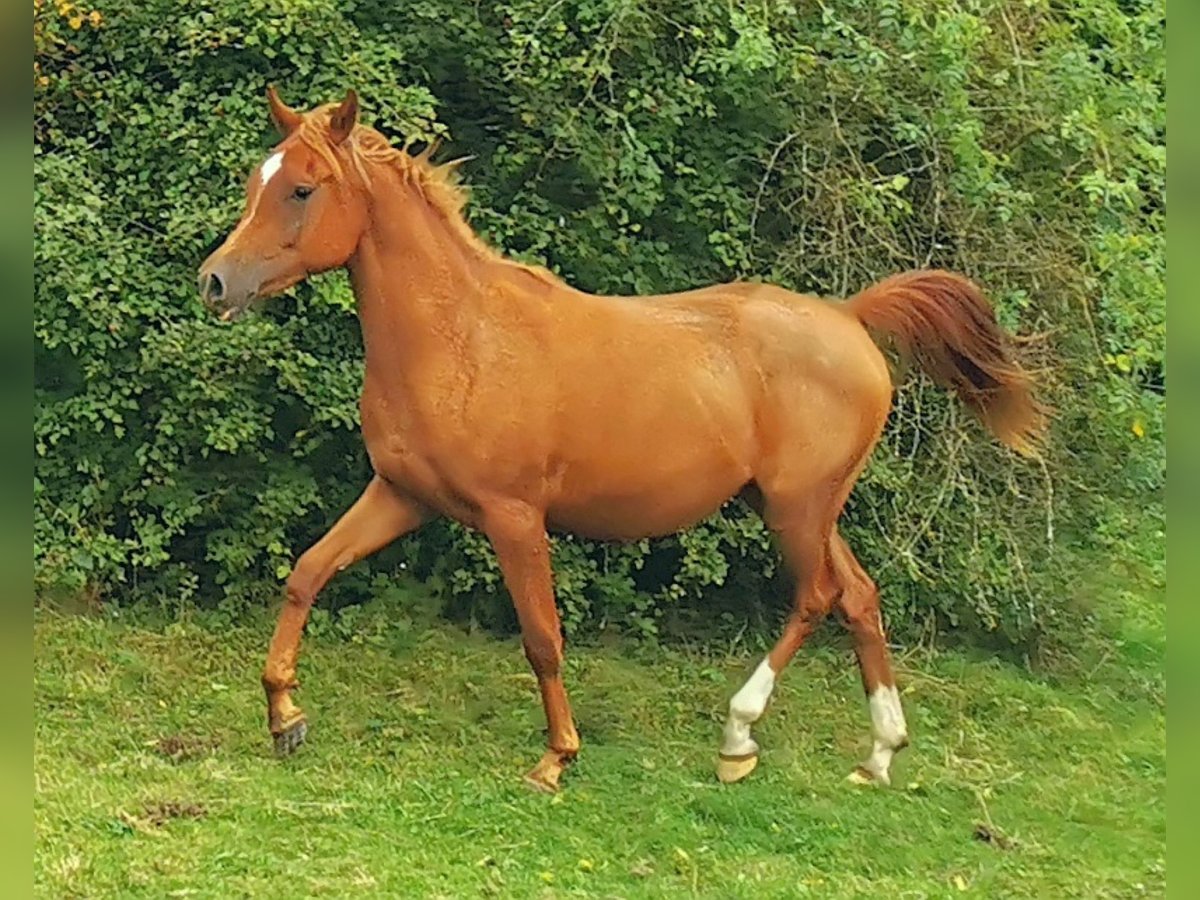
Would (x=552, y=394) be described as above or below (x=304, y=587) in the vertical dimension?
above

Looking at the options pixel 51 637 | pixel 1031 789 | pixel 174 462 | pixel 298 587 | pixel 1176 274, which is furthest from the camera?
pixel 174 462

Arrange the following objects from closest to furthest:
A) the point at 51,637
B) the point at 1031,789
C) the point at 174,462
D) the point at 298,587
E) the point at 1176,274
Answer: the point at 1176,274 → the point at 298,587 → the point at 1031,789 → the point at 51,637 → the point at 174,462

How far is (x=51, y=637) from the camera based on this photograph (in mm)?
5793

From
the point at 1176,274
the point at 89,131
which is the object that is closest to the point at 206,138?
the point at 89,131

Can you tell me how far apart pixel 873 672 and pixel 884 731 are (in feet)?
0.66

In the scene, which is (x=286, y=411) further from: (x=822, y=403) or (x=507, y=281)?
(x=822, y=403)

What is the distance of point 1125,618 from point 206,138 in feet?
14.5

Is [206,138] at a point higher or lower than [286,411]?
higher

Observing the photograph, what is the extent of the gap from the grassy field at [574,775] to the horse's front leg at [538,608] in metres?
0.13

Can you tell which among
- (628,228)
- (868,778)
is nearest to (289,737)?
(868,778)

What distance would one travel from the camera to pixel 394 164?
4.46m

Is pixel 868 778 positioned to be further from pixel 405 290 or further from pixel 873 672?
pixel 405 290

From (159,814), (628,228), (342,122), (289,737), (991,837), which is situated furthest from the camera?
(628,228)

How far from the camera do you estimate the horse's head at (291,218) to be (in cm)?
413
